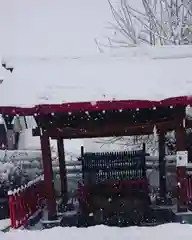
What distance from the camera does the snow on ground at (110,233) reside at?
8078 millimetres

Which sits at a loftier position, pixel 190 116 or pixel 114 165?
pixel 190 116

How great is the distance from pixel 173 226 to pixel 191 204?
2.19m

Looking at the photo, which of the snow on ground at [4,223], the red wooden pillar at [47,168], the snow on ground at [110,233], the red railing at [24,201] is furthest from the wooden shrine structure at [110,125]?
the snow on ground at [110,233]

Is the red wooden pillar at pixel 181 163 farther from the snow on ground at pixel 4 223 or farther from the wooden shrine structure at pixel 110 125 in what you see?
the snow on ground at pixel 4 223

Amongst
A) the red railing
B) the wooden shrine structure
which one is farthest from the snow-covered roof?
the red railing

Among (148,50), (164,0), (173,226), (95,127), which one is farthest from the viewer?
(164,0)

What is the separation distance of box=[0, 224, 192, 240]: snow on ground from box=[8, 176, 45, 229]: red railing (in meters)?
0.63

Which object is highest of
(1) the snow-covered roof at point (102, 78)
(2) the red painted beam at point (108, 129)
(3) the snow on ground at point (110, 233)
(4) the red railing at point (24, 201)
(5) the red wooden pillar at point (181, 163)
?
(1) the snow-covered roof at point (102, 78)

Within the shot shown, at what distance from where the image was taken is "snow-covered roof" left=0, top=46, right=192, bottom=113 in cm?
897

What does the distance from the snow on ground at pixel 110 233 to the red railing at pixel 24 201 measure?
24.9 inches

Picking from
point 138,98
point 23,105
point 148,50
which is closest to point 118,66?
point 148,50

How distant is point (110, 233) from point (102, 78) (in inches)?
130

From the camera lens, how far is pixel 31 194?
36.8ft

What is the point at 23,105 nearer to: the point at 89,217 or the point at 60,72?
→ the point at 60,72
